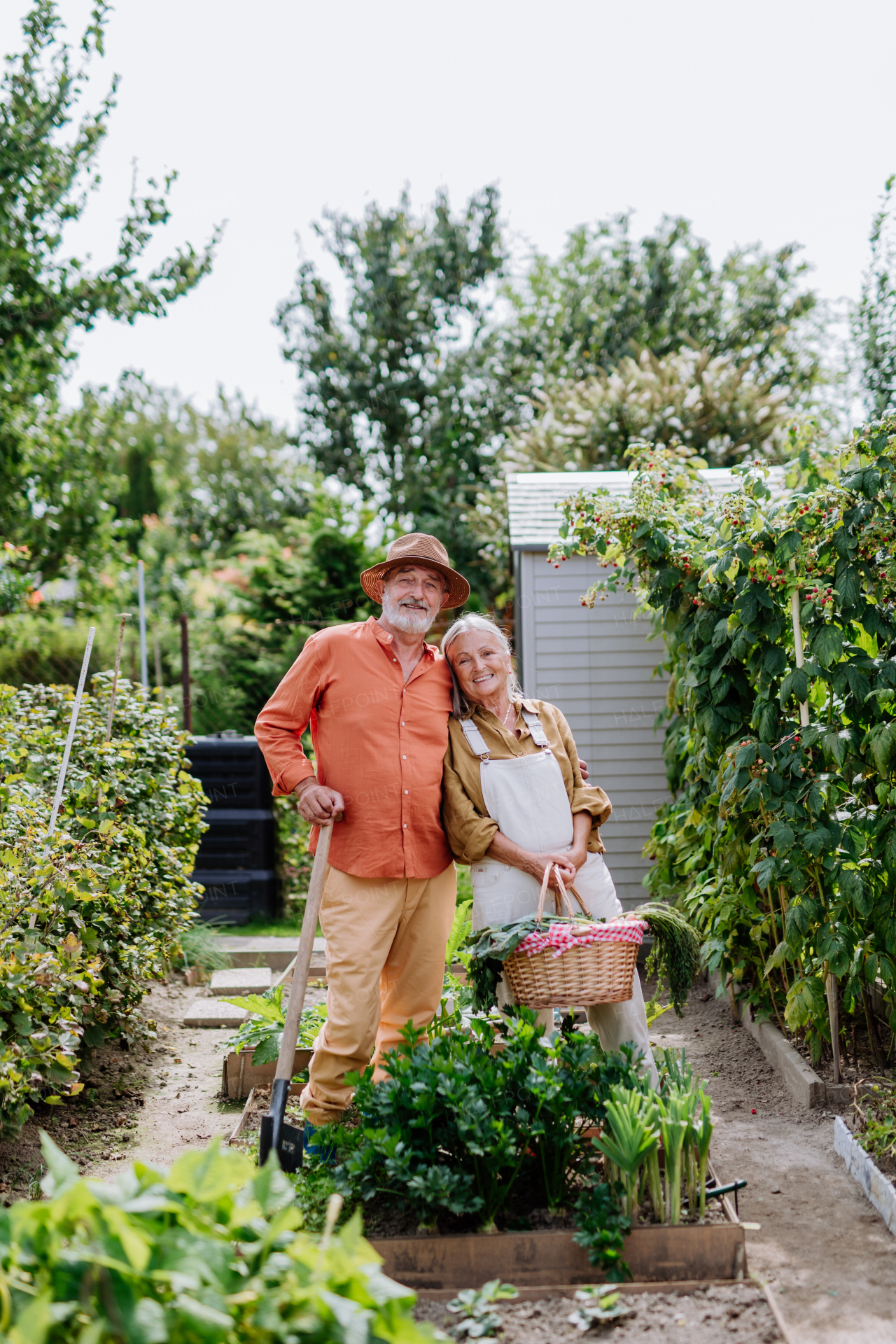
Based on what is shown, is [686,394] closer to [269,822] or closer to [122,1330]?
[269,822]

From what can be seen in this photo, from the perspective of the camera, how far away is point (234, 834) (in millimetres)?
7379

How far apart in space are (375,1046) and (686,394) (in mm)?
11751

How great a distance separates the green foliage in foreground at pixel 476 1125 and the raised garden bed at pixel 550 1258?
87mm

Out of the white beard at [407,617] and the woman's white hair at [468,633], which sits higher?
the white beard at [407,617]

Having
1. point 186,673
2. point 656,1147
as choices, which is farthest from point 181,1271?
point 186,673

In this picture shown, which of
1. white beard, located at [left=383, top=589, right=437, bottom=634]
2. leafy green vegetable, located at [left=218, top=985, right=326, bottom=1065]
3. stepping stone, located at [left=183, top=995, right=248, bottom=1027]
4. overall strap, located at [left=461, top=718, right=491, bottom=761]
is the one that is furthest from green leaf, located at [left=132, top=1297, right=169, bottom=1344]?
stepping stone, located at [left=183, top=995, right=248, bottom=1027]

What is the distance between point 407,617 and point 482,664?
0.30 meters

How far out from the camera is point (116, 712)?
5.18 meters

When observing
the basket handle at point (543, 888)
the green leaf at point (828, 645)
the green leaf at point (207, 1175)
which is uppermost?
the green leaf at point (828, 645)

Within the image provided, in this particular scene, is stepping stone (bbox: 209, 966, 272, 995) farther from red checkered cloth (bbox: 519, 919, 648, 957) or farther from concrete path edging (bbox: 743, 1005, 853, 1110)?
red checkered cloth (bbox: 519, 919, 648, 957)

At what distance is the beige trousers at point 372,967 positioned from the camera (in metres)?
3.19

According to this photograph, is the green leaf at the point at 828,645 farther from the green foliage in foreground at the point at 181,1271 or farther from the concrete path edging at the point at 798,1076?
the green foliage in foreground at the point at 181,1271

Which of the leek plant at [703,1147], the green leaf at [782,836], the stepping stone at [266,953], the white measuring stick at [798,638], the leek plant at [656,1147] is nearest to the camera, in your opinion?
the leek plant at [656,1147]

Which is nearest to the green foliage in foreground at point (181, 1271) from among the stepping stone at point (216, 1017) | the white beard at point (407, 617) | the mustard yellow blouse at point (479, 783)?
the mustard yellow blouse at point (479, 783)
